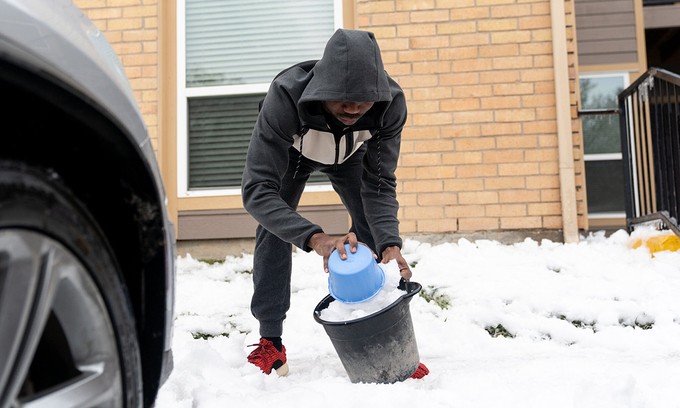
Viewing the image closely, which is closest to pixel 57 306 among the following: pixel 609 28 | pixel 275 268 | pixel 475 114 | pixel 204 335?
pixel 275 268

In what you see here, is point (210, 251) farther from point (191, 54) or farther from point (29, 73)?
point (29, 73)

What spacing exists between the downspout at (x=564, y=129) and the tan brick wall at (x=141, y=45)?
356cm

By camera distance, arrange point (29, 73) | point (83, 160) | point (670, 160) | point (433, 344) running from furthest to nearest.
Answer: point (670, 160) < point (433, 344) < point (83, 160) < point (29, 73)

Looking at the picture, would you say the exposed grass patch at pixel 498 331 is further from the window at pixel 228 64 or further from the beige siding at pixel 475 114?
the window at pixel 228 64

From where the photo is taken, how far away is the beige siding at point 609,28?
938cm

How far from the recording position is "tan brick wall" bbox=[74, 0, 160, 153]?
5680mm

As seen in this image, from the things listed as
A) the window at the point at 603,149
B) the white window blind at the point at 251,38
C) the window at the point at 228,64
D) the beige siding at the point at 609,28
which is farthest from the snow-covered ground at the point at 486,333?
the beige siding at the point at 609,28

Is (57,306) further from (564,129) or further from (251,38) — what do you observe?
(251,38)

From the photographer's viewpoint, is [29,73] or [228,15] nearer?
[29,73]

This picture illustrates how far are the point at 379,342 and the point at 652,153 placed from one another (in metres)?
4.41

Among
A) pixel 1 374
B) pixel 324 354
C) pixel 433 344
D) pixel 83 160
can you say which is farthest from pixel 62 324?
pixel 433 344

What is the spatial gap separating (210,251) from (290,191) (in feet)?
8.90

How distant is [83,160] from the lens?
4.21ft

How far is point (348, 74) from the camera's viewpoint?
249 cm
